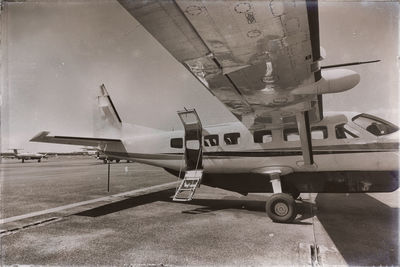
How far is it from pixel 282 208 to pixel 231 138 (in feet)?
9.82

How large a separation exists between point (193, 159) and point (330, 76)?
572cm

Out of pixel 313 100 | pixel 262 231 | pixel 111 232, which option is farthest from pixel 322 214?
pixel 111 232

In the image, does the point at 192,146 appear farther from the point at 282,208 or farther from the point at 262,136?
the point at 282,208

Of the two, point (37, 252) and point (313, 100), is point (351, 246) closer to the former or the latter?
point (313, 100)

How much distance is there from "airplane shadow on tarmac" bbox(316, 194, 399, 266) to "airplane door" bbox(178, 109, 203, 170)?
14.7 feet

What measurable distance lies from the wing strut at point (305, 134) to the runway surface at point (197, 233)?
70.9 inches

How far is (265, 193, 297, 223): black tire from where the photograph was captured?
722 centimetres

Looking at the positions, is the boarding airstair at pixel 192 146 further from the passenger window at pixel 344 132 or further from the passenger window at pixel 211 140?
the passenger window at pixel 344 132

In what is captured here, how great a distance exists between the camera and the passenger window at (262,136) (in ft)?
28.5

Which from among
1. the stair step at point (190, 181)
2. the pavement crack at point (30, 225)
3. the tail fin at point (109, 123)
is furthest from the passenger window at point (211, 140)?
the pavement crack at point (30, 225)

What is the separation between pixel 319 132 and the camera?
A: 26.4ft

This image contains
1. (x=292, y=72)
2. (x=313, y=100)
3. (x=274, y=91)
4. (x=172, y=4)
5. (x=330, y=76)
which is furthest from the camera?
(x=313, y=100)

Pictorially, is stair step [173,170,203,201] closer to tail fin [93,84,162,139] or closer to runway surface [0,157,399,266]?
runway surface [0,157,399,266]

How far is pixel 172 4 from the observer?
3182mm
